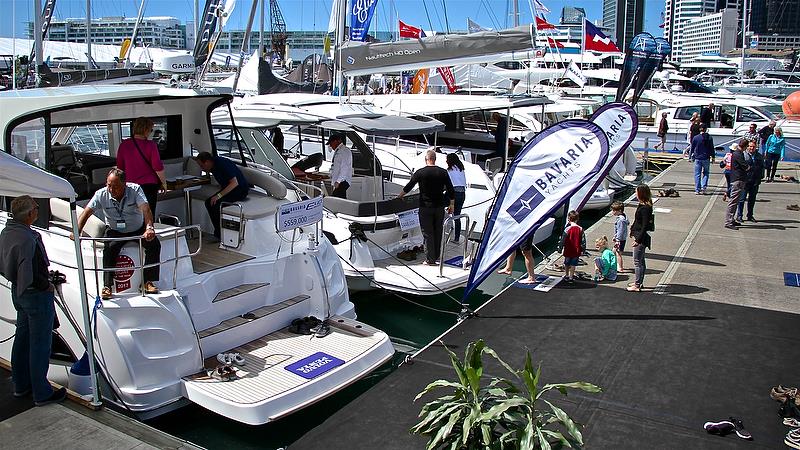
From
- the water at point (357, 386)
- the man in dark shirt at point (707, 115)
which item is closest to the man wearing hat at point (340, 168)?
the water at point (357, 386)

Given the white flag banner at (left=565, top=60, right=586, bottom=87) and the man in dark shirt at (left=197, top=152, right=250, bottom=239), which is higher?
the white flag banner at (left=565, top=60, right=586, bottom=87)

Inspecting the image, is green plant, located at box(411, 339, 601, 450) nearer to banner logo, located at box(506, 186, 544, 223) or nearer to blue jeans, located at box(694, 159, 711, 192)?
banner logo, located at box(506, 186, 544, 223)

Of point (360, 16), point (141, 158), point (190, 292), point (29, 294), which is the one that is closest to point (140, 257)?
point (190, 292)

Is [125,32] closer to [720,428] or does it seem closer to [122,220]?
[122,220]

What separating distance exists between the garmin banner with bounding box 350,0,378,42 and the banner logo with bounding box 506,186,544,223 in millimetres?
8060

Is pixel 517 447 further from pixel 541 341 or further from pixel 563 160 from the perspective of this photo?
pixel 563 160

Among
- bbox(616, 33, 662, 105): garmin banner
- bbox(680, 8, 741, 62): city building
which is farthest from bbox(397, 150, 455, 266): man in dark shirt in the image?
bbox(680, 8, 741, 62): city building

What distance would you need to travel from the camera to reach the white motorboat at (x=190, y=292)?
6.31m

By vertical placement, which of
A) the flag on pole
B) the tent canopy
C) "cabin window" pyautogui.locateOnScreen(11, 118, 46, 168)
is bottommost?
the tent canopy

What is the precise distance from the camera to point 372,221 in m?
10.5

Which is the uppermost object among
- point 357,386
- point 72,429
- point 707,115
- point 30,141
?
point 707,115

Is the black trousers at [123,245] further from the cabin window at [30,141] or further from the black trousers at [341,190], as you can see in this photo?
the black trousers at [341,190]

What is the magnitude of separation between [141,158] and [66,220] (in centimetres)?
108

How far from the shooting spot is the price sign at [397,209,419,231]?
35.2 feet
